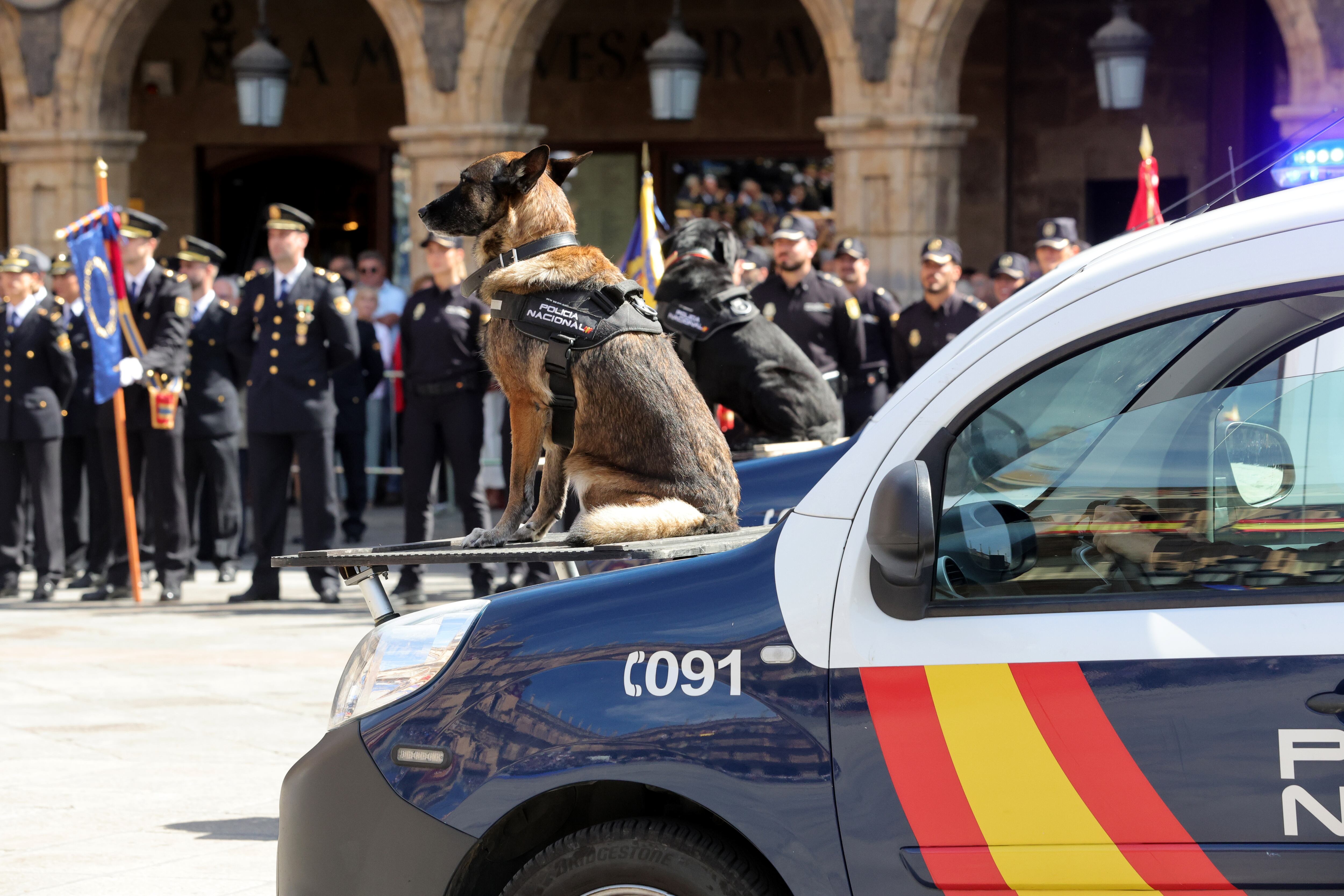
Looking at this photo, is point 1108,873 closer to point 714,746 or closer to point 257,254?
point 714,746

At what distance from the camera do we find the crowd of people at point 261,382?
33.9ft

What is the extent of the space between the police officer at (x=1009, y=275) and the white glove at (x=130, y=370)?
5345 mm

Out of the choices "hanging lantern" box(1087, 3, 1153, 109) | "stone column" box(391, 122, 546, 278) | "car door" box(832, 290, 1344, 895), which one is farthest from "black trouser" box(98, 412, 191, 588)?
"car door" box(832, 290, 1344, 895)

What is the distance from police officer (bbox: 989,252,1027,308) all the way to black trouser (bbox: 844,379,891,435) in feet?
3.31

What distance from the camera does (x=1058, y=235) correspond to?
1084 centimetres

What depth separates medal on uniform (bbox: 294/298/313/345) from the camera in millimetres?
10617

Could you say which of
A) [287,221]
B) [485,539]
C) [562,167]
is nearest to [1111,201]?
[287,221]

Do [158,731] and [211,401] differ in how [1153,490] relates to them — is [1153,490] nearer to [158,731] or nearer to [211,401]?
[158,731]

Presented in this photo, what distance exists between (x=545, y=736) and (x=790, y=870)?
0.51 meters

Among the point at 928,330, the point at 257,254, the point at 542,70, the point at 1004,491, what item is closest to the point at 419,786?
the point at 1004,491

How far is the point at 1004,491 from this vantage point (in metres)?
3.14

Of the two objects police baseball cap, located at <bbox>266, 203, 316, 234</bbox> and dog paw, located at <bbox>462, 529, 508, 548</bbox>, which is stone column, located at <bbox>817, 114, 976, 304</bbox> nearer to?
police baseball cap, located at <bbox>266, 203, 316, 234</bbox>

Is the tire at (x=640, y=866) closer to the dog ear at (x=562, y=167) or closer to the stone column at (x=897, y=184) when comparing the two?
the dog ear at (x=562, y=167)

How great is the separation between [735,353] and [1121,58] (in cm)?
774
